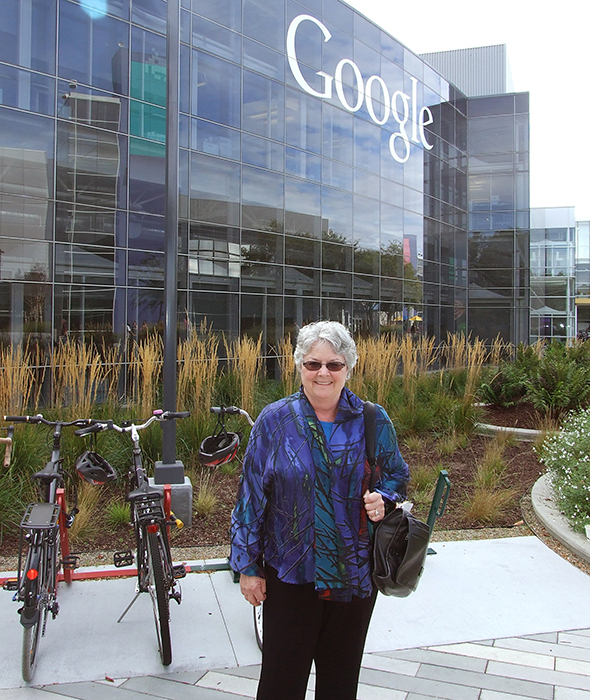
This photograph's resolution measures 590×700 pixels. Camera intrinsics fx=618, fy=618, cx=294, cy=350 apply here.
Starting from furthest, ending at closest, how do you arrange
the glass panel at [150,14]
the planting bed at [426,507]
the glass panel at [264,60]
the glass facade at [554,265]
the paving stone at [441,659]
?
the glass facade at [554,265], the glass panel at [264,60], the glass panel at [150,14], the planting bed at [426,507], the paving stone at [441,659]

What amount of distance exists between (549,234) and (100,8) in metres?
30.1

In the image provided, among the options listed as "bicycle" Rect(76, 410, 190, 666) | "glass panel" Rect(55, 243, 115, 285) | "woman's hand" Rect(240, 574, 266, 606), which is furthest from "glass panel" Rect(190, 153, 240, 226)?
"woman's hand" Rect(240, 574, 266, 606)

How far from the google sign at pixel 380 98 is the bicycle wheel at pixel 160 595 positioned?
735 inches

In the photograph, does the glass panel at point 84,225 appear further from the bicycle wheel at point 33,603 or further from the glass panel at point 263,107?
the bicycle wheel at point 33,603

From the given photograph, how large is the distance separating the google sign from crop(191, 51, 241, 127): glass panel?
109 inches

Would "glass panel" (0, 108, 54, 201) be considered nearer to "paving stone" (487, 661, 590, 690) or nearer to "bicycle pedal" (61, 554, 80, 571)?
"bicycle pedal" (61, 554, 80, 571)

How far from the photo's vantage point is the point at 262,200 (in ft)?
59.9

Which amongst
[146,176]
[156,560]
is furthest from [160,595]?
[146,176]

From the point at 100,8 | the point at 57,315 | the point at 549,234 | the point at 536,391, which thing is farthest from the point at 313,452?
the point at 549,234

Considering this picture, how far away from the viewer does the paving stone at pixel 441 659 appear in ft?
10.8

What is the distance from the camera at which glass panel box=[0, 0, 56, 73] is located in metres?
12.6

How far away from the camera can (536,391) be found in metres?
9.75

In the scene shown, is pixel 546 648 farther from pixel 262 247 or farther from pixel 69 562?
pixel 262 247

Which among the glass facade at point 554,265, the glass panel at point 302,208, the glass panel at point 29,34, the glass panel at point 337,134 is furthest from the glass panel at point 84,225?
the glass facade at point 554,265
